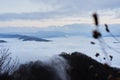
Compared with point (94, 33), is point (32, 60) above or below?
below

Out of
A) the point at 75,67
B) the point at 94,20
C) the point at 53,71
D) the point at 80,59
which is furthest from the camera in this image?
the point at 80,59

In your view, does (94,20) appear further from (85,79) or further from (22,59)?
(85,79)

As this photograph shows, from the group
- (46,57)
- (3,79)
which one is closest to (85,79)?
(46,57)

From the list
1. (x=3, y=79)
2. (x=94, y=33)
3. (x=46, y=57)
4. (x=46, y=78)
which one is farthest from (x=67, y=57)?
(x=94, y=33)

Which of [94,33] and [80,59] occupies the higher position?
[94,33]

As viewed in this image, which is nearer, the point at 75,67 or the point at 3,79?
the point at 3,79

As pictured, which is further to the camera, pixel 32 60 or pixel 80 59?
pixel 80 59

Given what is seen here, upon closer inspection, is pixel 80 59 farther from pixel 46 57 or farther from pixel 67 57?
pixel 46 57

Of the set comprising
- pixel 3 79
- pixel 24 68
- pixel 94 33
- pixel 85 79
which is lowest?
pixel 85 79

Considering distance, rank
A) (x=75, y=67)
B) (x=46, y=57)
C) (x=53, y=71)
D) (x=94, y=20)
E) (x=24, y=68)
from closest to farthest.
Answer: (x=94, y=20)
(x=24, y=68)
(x=53, y=71)
(x=46, y=57)
(x=75, y=67)
